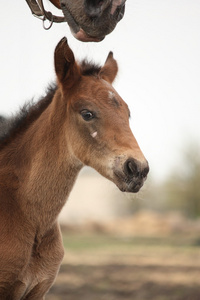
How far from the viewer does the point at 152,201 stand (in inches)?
1697

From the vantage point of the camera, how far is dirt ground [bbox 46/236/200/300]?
11.1 meters

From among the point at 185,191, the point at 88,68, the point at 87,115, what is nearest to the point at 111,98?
the point at 87,115

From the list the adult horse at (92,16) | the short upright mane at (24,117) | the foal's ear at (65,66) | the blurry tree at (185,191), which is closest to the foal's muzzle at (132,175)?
the foal's ear at (65,66)

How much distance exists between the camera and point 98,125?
4.54m

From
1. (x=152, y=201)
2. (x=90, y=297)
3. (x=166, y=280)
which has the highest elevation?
(x=90, y=297)

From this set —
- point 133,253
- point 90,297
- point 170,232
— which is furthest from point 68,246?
point 170,232

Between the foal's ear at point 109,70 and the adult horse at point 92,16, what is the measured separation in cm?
61

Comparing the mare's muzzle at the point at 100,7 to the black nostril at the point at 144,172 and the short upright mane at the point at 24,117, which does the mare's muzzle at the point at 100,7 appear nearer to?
the short upright mane at the point at 24,117

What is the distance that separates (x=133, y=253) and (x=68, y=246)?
2.69 metres

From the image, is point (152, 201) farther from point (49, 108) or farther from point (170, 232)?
point (49, 108)

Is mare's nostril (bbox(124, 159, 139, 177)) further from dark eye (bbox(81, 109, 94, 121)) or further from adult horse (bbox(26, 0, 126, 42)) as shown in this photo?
adult horse (bbox(26, 0, 126, 42))

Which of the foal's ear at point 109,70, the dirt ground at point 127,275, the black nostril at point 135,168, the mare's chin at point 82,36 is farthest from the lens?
the dirt ground at point 127,275

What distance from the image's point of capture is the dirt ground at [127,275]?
11.1 m

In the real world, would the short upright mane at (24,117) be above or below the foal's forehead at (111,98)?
below
